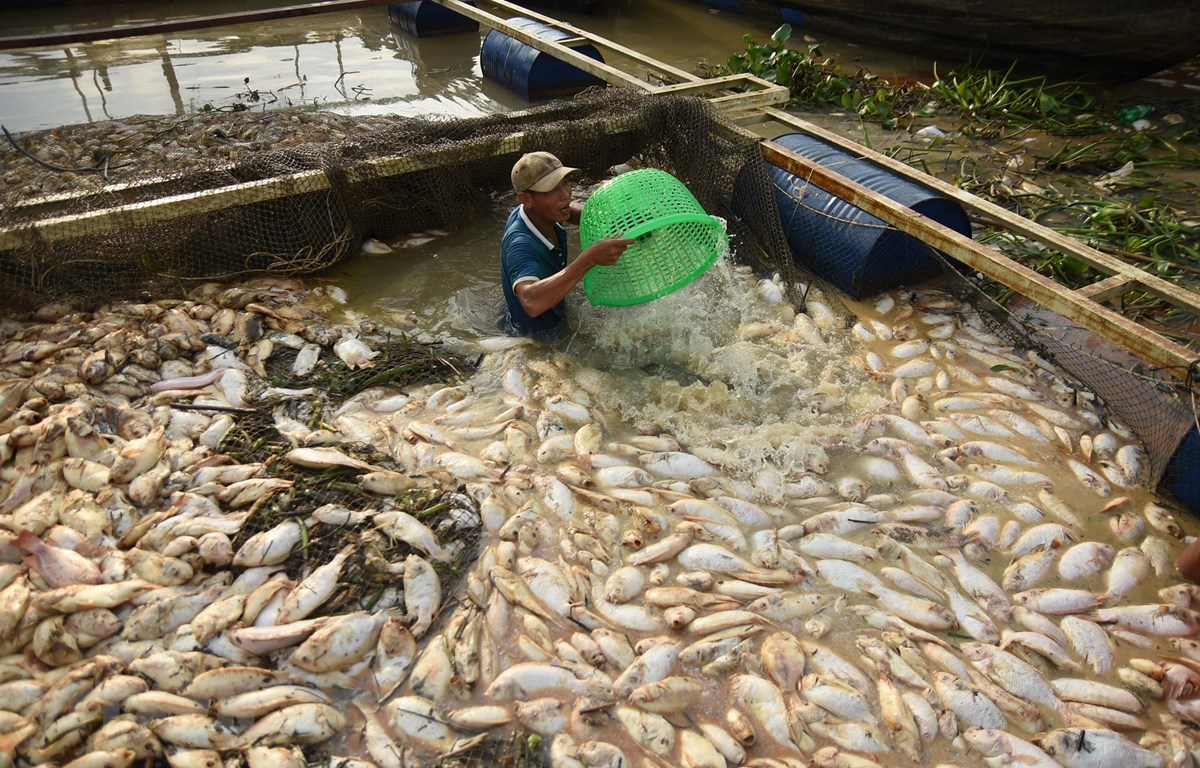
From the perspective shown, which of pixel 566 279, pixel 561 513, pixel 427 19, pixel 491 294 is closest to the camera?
pixel 561 513

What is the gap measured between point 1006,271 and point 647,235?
6.74 ft

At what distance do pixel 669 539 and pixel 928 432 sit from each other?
1.70m

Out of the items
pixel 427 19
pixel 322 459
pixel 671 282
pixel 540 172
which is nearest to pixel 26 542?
pixel 322 459

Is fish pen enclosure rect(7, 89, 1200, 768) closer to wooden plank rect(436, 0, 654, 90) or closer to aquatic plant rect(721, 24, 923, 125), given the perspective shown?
wooden plank rect(436, 0, 654, 90)

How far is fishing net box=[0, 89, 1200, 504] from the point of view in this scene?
15.1 ft

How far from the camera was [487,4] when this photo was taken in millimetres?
10211

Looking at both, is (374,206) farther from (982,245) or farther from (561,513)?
(982,245)

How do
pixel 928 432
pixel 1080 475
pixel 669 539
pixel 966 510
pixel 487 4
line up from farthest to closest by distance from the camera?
pixel 487 4 < pixel 928 432 < pixel 1080 475 < pixel 966 510 < pixel 669 539

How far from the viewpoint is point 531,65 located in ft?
28.3

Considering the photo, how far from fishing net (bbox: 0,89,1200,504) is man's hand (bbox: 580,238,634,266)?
1.48 meters

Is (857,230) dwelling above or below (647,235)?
below

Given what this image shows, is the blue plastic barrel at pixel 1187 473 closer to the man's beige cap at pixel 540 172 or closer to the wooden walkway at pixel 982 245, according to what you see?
the wooden walkway at pixel 982 245

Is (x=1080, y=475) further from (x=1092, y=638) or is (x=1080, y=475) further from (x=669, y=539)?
(x=669, y=539)

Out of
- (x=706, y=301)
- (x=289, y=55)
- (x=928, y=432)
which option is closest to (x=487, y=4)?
(x=289, y=55)
